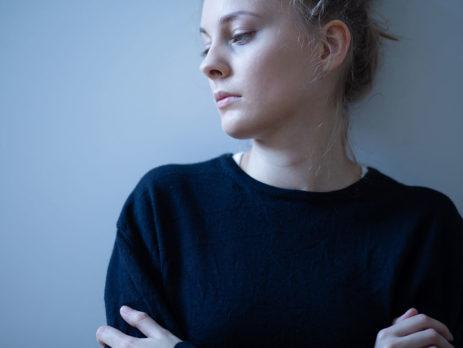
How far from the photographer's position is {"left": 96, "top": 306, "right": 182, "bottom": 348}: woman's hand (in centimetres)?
71

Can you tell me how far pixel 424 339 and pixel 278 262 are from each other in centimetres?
30

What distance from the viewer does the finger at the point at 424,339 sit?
2.31 ft

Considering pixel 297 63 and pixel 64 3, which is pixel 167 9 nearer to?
pixel 64 3

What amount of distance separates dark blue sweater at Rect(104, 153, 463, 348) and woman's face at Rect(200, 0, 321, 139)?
155 mm

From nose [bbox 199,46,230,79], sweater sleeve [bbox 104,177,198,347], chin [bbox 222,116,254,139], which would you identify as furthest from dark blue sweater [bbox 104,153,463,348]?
nose [bbox 199,46,230,79]

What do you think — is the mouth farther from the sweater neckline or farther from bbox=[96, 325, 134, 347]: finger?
bbox=[96, 325, 134, 347]: finger

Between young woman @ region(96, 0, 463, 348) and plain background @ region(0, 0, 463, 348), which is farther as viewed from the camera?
plain background @ region(0, 0, 463, 348)

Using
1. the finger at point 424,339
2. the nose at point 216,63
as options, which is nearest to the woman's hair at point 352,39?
the nose at point 216,63

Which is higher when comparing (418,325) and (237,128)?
(237,128)

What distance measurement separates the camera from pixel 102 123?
39.4 inches

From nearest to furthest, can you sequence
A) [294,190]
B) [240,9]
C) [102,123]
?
1. [240,9]
2. [294,190]
3. [102,123]

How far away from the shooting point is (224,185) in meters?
0.84

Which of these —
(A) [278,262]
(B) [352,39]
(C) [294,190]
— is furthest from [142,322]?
(B) [352,39]

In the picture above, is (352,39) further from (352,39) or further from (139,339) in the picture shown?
(139,339)
